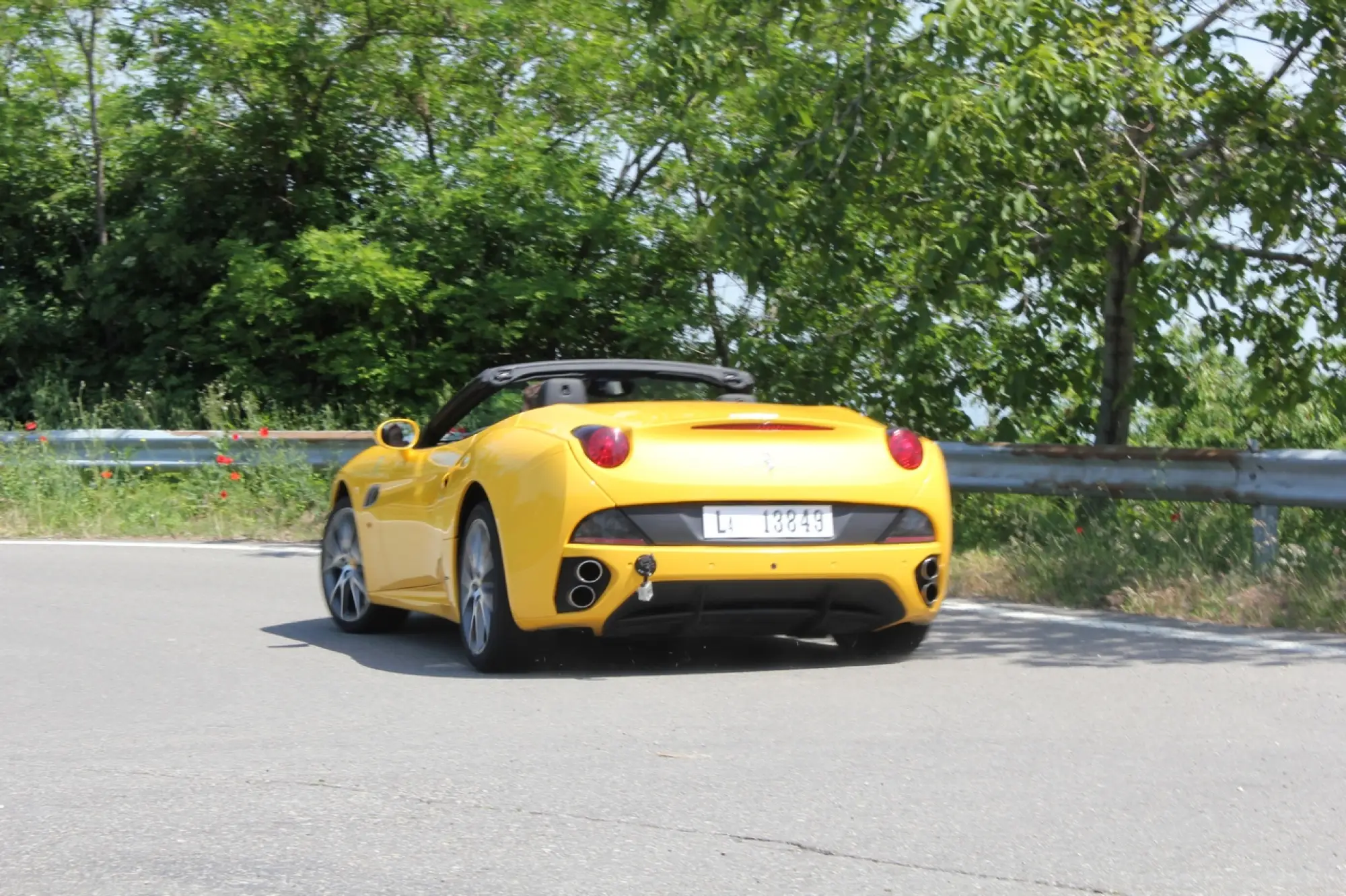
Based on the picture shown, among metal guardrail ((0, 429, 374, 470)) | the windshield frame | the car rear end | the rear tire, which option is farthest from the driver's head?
metal guardrail ((0, 429, 374, 470))

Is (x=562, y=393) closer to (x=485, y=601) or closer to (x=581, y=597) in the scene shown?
(x=485, y=601)

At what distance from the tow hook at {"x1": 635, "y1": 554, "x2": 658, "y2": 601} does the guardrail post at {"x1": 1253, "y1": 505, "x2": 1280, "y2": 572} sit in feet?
12.4

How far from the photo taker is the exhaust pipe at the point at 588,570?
21.8 feet

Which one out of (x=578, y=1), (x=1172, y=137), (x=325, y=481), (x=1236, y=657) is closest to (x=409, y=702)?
(x=1236, y=657)

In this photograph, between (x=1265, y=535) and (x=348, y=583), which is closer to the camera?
(x=348, y=583)

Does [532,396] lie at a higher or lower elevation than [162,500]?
higher

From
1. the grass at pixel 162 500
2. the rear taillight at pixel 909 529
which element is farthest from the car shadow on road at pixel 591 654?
the grass at pixel 162 500

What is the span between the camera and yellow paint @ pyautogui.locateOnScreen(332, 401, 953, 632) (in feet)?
21.9

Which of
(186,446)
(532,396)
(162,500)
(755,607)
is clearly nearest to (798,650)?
(755,607)

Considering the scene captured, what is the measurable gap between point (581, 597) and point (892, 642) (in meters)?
1.50

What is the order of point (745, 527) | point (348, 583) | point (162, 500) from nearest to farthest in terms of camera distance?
point (745, 527), point (348, 583), point (162, 500)

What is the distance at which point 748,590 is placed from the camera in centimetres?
680

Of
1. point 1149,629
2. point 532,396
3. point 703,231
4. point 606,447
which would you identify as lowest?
point 1149,629

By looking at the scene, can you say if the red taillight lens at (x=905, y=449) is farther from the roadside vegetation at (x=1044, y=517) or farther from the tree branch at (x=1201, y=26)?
the tree branch at (x=1201, y=26)
